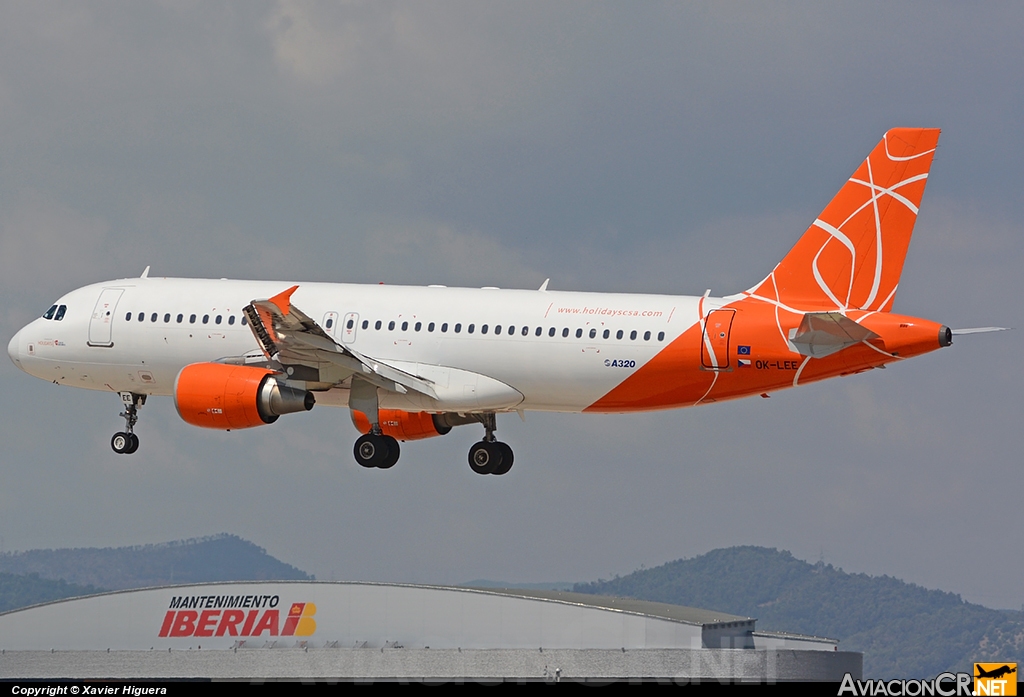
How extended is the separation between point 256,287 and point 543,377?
10.0m

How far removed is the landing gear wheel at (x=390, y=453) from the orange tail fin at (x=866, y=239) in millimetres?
12722

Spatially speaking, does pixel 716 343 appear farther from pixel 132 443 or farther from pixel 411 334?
pixel 132 443

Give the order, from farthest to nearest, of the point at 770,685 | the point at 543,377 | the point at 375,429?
the point at 770,685
the point at 375,429
the point at 543,377

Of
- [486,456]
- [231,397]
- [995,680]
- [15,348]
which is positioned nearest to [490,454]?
[486,456]

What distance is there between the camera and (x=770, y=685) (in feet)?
208

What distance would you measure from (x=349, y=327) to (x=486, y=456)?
6.84 meters

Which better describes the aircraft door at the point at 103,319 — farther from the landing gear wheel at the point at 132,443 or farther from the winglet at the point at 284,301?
the winglet at the point at 284,301

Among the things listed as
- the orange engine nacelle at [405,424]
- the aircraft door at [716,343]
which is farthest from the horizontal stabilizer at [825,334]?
the orange engine nacelle at [405,424]

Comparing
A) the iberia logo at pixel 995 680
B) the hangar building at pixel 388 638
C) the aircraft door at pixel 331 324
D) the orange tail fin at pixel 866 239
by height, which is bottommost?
the iberia logo at pixel 995 680

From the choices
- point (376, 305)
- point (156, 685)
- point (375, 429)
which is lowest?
point (156, 685)

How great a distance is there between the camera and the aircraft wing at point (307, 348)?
5144 centimetres

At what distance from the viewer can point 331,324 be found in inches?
2183

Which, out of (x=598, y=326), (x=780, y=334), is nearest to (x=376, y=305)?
(x=598, y=326)

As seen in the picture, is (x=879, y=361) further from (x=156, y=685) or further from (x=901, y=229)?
(x=156, y=685)
